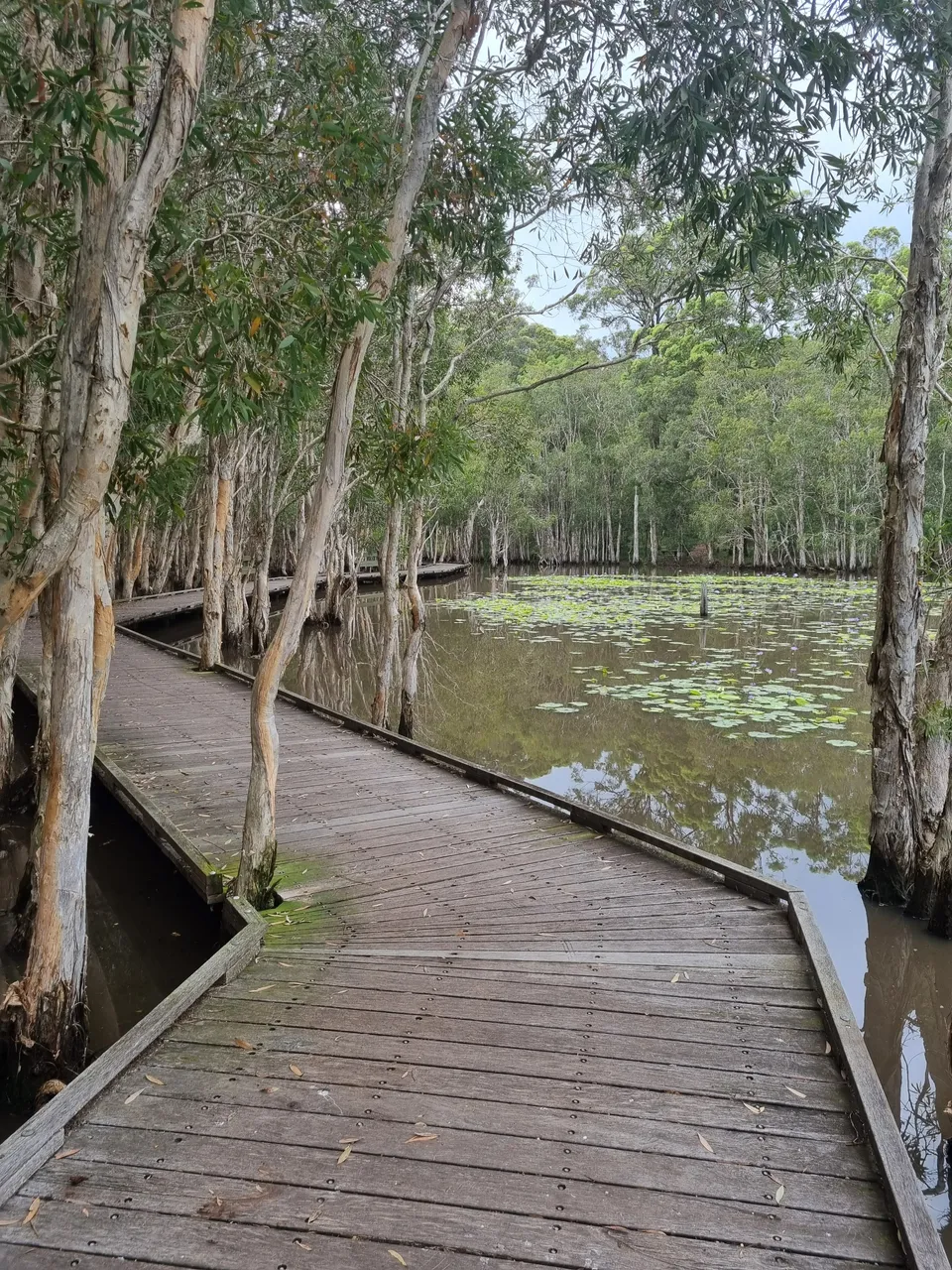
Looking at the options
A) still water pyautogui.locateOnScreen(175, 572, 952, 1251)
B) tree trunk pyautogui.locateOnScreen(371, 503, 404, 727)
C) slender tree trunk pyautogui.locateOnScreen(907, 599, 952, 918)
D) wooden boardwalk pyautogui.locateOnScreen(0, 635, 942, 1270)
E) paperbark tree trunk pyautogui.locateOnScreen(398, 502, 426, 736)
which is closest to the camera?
wooden boardwalk pyautogui.locateOnScreen(0, 635, 942, 1270)

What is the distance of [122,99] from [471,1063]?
12.7ft

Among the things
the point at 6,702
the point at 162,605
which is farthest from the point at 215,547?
the point at 162,605

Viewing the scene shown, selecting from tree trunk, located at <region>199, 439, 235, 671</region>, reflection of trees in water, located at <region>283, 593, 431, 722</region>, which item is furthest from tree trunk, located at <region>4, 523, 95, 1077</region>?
tree trunk, located at <region>199, 439, 235, 671</region>

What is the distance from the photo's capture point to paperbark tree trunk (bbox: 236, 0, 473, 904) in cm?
431

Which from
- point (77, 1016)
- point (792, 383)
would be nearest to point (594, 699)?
point (77, 1016)

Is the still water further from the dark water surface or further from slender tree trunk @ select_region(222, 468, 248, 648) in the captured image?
the dark water surface

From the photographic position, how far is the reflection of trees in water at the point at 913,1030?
372 cm

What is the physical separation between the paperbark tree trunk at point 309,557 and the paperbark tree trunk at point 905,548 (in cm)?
350

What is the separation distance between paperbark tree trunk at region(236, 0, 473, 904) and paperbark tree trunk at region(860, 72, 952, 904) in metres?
3.50

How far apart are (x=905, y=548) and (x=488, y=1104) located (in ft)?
15.7

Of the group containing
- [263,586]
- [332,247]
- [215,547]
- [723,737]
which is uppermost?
[332,247]

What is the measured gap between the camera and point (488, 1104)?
2545mm

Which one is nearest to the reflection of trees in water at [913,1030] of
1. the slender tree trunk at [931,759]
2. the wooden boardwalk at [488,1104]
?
the slender tree trunk at [931,759]

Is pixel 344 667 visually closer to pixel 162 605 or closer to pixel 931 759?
pixel 162 605
